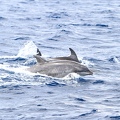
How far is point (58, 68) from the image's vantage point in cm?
2208

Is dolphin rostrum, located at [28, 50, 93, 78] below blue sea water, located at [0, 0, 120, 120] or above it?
above

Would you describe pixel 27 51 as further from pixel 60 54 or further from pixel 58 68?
pixel 58 68

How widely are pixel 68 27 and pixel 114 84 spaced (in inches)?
644

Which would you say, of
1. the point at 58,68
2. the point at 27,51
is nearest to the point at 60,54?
the point at 27,51

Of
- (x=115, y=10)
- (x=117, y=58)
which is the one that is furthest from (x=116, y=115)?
(x=115, y=10)

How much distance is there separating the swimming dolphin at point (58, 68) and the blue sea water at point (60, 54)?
0.36 metres

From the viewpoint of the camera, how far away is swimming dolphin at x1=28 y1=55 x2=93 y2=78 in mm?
21859

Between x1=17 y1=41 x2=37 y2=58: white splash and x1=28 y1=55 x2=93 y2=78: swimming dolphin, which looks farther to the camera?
x1=17 y1=41 x2=37 y2=58: white splash

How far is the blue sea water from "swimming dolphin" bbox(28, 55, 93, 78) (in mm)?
361

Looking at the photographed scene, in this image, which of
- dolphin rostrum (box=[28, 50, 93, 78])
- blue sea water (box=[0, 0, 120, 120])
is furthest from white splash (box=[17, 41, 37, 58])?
dolphin rostrum (box=[28, 50, 93, 78])

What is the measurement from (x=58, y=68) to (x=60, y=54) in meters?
4.99

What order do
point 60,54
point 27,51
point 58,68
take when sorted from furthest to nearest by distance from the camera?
point 60,54, point 27,51, point 58,68

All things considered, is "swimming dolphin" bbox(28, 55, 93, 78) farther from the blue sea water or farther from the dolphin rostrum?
the blue sea water

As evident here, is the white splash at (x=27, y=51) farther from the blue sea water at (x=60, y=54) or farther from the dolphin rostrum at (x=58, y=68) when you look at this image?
the dolphin rostrum at (x=58, y=68)
